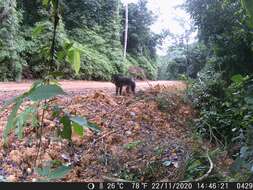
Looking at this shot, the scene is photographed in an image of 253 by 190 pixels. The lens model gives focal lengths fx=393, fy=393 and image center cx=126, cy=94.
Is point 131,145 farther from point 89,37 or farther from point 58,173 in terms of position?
point 89,37

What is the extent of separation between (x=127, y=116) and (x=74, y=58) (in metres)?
5.71

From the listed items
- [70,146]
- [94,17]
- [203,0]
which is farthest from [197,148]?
[94,17]

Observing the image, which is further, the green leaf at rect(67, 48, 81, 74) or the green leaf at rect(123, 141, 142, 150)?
the green leaf at rect(123, 141, 142, 150)

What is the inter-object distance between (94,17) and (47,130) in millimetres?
18601

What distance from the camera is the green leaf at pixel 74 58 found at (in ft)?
3.28

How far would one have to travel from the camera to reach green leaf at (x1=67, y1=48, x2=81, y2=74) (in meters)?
1.00

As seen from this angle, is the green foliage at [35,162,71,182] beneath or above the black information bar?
above

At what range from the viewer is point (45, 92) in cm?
76

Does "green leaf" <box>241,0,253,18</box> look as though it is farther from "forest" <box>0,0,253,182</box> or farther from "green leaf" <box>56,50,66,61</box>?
"green leaf" <box>56,50,66,61</box>

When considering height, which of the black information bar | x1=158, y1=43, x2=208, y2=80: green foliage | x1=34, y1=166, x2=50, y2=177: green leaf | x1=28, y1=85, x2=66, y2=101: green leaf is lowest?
the black information bar

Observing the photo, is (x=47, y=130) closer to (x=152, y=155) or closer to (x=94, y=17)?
(x=152, y=155)

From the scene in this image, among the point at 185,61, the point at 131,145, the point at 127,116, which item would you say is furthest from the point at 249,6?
the point at 185,61

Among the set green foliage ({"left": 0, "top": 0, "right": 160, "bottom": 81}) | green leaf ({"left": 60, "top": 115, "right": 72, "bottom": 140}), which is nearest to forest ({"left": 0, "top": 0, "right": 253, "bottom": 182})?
green leaf ({"left": 60, "top": 115, "right": 72, "bottom": 140})

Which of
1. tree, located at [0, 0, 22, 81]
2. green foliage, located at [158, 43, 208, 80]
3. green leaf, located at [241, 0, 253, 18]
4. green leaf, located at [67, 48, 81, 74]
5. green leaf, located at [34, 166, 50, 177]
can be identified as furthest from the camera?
green foliage, located at [158, 43, 208, 80]
